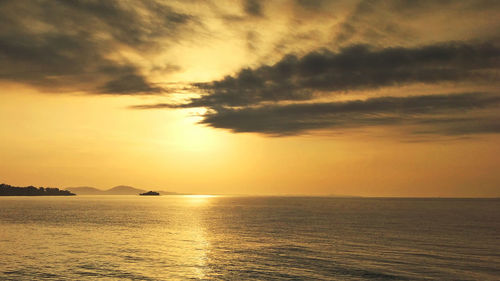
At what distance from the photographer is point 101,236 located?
7744cm

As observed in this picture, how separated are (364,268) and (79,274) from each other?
33939 mm

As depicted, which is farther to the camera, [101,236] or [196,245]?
[101,236]

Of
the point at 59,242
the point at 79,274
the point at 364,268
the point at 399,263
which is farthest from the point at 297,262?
the point at 59,242

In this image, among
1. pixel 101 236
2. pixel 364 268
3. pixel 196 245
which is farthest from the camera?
pixel 101 236

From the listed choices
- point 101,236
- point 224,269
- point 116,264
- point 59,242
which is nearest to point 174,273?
point 224,269

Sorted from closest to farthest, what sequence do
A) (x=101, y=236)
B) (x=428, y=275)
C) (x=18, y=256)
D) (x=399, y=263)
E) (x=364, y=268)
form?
(x=428, y=275) < (x=364, y=268) < (x=399, y=263) < (x=18, y=256) < (x=101, y=236)

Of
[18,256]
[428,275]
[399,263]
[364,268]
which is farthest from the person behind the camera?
[18,256]

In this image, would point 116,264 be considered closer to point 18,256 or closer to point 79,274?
point 79,274

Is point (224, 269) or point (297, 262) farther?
point (297, 262)

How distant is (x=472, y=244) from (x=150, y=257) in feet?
185

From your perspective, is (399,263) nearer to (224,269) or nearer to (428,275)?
(428,275)

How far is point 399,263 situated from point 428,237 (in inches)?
1338

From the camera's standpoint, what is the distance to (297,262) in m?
49.7

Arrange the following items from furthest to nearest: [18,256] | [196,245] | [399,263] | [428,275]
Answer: [196,245] → [18,256] → [399,263] → [428,275]
